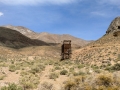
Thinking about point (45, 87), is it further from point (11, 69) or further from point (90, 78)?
point (11, 69)

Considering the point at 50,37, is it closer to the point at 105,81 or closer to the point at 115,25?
the point at 115,25

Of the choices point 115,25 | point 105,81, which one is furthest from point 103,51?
point 105,81

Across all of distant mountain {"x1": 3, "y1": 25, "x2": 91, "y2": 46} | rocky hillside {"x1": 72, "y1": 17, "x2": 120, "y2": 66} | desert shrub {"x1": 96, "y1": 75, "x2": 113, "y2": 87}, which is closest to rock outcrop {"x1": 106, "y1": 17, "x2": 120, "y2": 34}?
rocky hillside {"x1": 72, "y1": 17, "x2": 120, "y2": 66}

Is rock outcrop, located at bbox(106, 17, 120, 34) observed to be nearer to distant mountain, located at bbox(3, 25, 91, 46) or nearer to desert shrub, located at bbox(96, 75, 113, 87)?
desert shrub, located at bbox(96, 75, 113, 87)

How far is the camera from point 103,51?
37.2m

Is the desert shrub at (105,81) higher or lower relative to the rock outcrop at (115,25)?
lower

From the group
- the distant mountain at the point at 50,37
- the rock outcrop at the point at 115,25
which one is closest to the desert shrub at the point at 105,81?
the rock outcrop at the point at 115,25

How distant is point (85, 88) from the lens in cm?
846

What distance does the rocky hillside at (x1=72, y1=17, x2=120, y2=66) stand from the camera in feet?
101

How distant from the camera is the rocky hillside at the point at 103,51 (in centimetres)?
3080

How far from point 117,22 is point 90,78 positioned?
166 feet

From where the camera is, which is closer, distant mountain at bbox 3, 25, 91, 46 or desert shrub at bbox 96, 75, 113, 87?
desert shrub at bbox 96, 75, 113, 87

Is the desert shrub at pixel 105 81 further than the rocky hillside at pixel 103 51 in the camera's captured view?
No

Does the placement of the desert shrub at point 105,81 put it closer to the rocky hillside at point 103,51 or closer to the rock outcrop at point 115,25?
the rocky hillside at point 103,51
